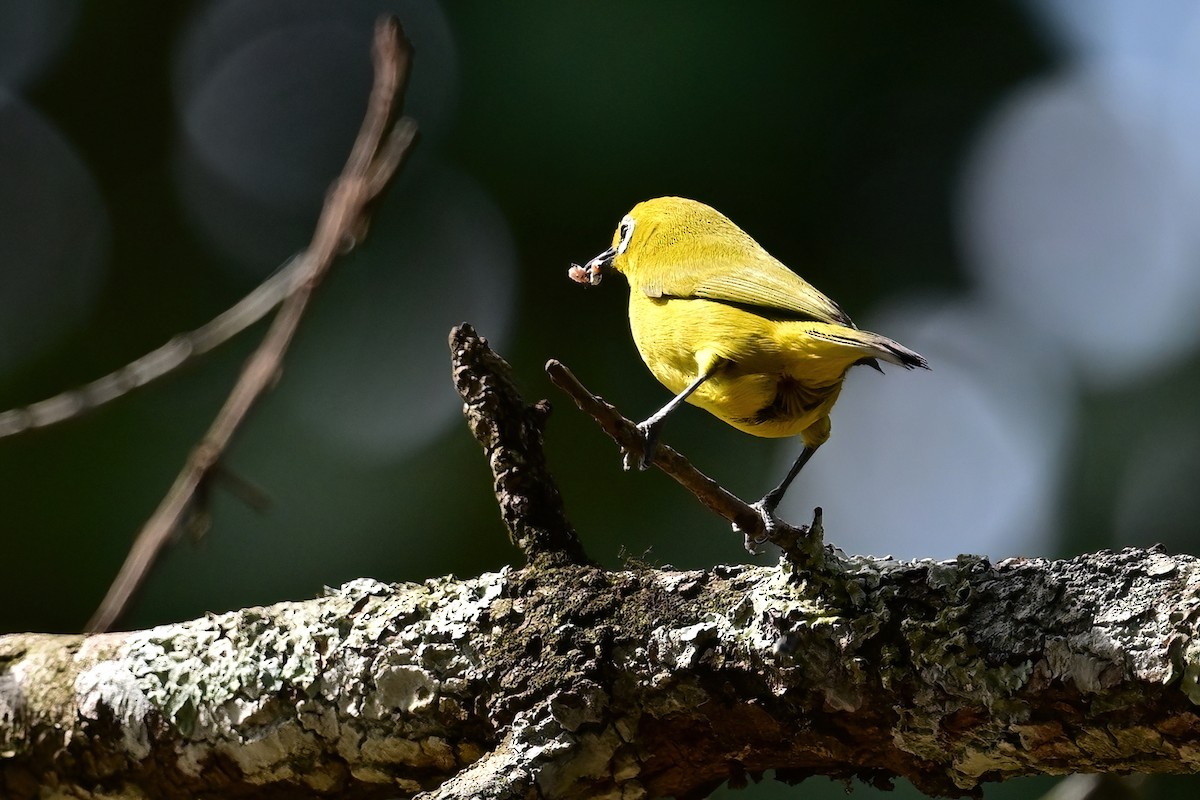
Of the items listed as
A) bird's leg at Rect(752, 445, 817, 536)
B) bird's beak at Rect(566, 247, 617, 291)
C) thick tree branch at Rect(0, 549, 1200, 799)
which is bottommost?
thick tree branch at Rect(0, 549, 1200, 799)

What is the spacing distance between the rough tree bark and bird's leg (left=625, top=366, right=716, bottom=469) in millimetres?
182

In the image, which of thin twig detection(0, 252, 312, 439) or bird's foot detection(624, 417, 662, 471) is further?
thin twig detection(0, 252, 312, 439)

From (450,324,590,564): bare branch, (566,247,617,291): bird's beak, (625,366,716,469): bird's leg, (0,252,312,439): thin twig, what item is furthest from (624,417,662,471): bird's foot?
(566,247,617,291): bird's beak

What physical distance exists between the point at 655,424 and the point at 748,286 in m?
0.54

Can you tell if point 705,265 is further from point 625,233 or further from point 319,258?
point 319,258

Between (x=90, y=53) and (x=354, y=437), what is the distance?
1.93 meters

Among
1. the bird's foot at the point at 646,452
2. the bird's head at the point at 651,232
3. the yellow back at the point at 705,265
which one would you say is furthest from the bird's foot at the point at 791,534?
the bird's head at the point at 651,232

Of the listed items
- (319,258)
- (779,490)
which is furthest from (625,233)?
(319,258)

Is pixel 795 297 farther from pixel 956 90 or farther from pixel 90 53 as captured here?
pixel 90 53

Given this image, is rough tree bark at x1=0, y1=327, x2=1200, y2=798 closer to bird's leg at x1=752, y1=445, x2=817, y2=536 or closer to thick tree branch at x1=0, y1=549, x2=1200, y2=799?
thick tree branch at x1=0, y1=549, x2=1200, y2=799

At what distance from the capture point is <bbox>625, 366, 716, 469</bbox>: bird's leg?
55.2 inches

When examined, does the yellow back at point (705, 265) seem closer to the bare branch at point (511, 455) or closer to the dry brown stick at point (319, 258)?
the bare branch at point (511, 455)

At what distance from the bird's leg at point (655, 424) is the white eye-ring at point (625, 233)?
0.67 m

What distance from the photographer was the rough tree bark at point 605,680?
1203 millimetres
